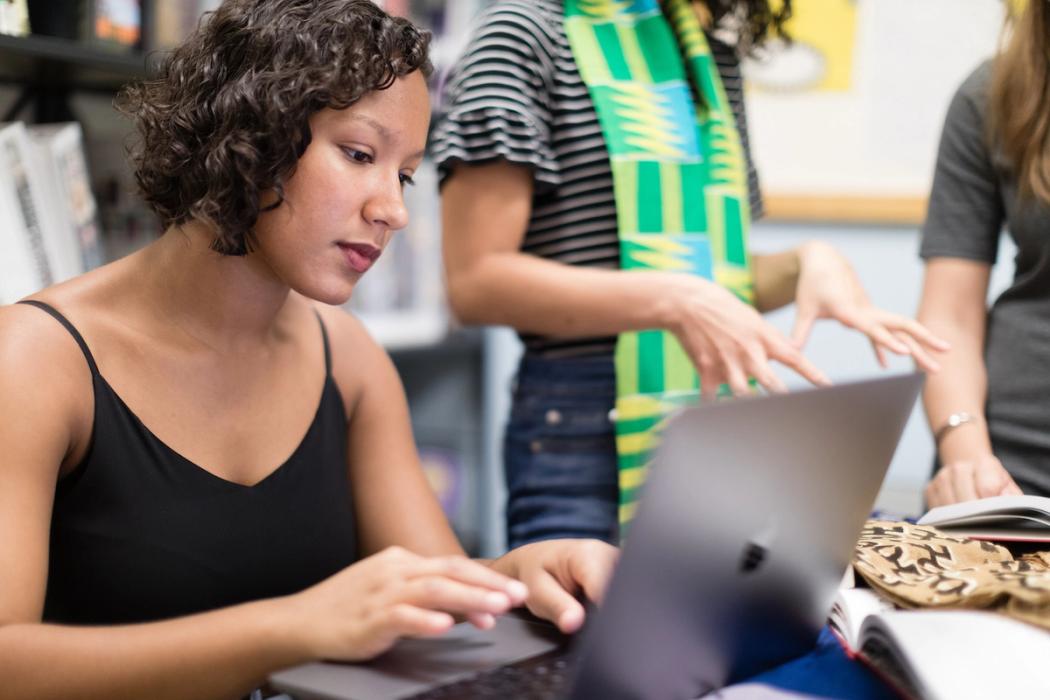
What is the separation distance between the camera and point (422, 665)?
0.66 m

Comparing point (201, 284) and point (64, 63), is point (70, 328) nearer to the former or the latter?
point (201, 284)

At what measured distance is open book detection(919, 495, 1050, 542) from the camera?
860 millimetres

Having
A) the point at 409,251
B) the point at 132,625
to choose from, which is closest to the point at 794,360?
the point at 132,625

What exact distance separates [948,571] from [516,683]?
33 cm

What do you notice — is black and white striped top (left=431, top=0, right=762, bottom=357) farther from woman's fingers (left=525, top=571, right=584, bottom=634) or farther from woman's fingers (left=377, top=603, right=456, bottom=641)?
woman's fingers (left=377, top=603, right=456, bottom=641)

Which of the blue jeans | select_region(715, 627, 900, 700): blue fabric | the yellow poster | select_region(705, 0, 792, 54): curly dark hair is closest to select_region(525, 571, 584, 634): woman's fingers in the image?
select_region(715, 627, 900, 700): blue fabric

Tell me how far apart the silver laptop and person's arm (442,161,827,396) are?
29cm

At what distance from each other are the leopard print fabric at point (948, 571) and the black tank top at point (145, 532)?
0.50 m

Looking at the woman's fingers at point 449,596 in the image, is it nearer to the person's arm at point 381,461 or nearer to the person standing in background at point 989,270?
the person's arm at point 381,461

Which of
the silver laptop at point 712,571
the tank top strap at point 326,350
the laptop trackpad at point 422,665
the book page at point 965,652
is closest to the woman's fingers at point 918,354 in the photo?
the silver laptop at point 712,571

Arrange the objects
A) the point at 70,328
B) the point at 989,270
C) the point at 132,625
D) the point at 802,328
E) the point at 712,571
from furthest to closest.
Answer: the point at 989,270 < the point at 802,328 < the point at 70,328 < the point at 132,625 < the point at 712,571

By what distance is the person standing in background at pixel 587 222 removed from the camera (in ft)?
3.74

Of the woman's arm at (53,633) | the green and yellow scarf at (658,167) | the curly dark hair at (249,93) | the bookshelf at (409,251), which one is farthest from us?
the bookshelf at (409,251)

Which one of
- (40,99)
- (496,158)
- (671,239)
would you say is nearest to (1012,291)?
(671,239)
